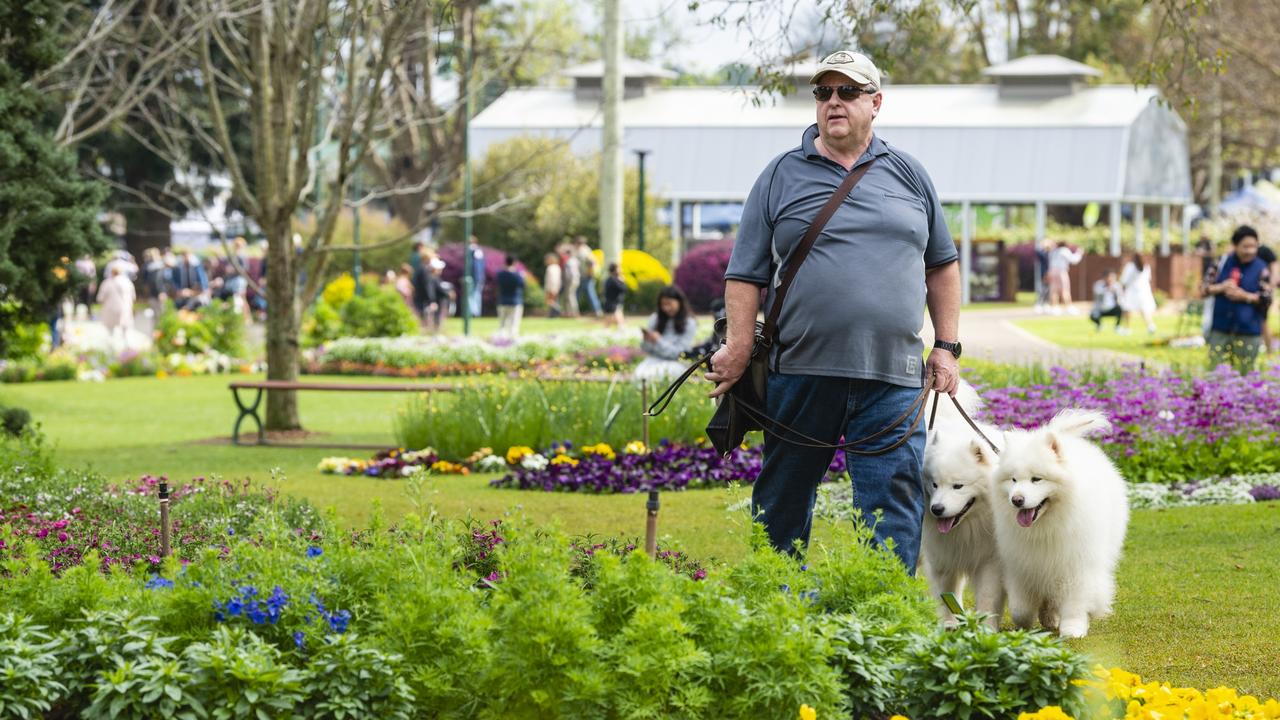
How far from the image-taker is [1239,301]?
47.6 ft

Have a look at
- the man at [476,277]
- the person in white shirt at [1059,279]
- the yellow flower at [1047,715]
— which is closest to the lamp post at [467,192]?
the man at [476,277]

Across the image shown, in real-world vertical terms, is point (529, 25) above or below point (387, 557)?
above

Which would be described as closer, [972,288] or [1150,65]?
[1150,65]

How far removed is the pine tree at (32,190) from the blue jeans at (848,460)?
9.98 metres

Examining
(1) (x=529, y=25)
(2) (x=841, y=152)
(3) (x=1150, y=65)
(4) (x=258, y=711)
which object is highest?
(1) (x=529, y=25)

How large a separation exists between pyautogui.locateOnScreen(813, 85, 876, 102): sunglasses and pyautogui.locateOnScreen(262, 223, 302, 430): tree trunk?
10.7 meters

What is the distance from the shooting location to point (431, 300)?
33000 mm

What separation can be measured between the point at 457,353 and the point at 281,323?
10.5 meters

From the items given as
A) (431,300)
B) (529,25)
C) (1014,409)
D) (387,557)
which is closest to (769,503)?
(387,557)

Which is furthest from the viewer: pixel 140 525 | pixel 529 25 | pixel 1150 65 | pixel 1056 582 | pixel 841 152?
pixel 529 25

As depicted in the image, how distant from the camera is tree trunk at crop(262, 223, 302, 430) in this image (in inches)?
611

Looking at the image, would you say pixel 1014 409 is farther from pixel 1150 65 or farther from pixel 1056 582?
pixel 1056 582

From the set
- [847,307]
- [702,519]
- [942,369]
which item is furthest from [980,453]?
[702,519]

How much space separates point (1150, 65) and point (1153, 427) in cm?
335
